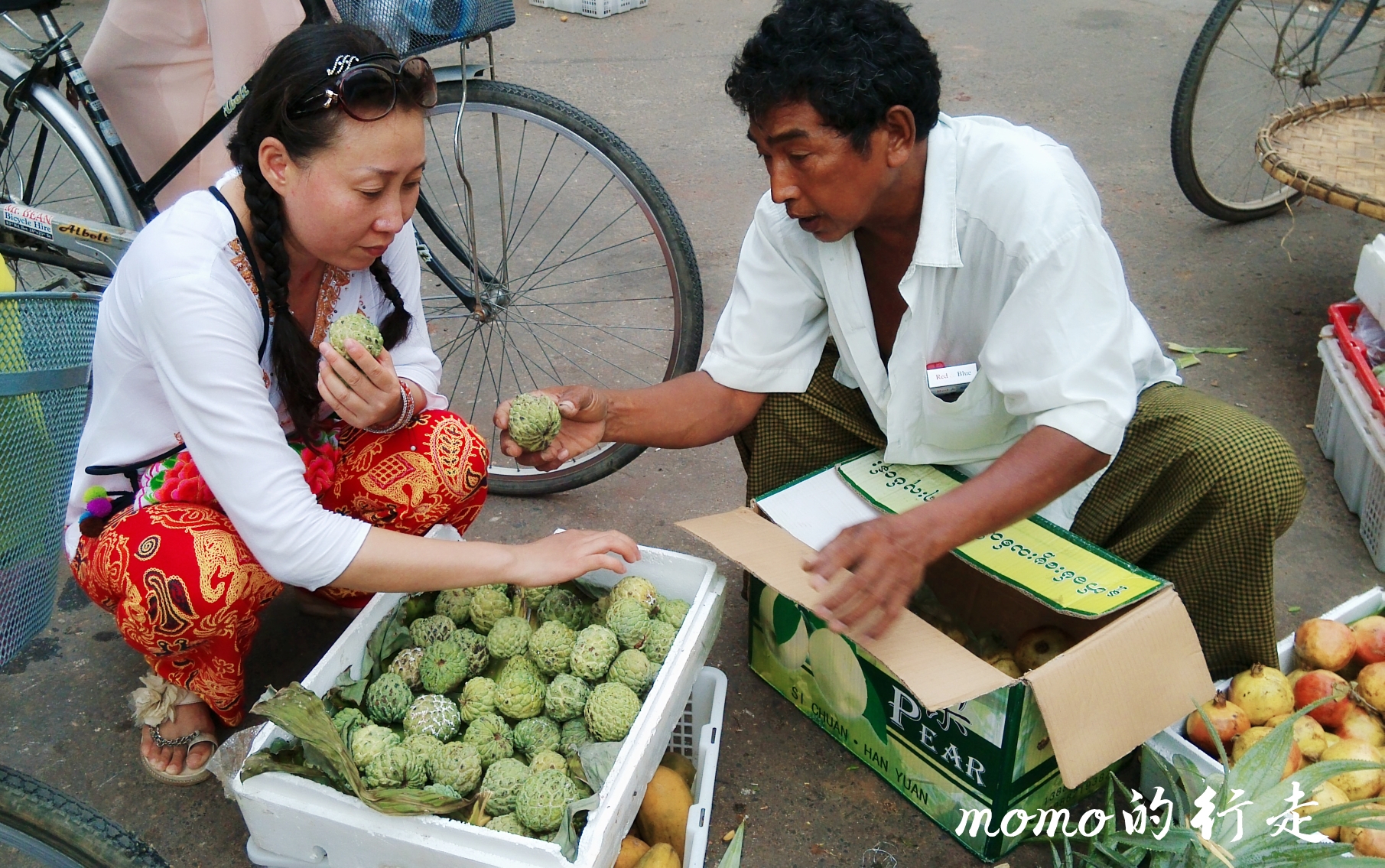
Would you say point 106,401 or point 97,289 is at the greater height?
point 106,401

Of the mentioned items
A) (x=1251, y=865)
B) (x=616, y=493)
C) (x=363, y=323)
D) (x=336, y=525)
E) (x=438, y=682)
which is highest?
(x=363, y=323)

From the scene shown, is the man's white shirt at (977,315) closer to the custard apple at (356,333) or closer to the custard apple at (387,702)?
the custard apple at (356,333)

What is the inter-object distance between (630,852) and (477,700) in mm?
371

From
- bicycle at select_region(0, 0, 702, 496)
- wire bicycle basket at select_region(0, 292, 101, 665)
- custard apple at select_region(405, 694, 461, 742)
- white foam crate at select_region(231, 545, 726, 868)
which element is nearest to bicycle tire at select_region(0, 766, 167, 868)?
wire bicycle basket at select_region(0, 292, 101, 665)

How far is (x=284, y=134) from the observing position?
1.79 meters

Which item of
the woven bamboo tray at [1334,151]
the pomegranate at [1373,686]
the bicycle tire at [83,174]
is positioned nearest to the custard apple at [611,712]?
the pomegranate at [1373,686]

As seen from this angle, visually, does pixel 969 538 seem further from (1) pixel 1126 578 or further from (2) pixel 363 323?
(2) pixel 363 323

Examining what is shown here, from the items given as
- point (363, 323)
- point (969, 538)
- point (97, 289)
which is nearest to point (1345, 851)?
point (969, 538)

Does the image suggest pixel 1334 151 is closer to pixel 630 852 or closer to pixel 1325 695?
pixel 1325 695

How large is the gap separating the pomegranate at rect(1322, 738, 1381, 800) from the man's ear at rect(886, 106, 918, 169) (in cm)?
132

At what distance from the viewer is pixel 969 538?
184cm

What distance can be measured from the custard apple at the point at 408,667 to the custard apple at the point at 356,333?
54cm

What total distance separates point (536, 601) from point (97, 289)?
1.65 m

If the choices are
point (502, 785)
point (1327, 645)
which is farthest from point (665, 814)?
point (1327, 645)
